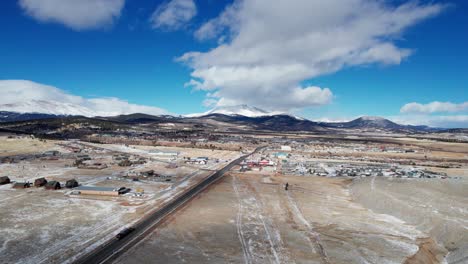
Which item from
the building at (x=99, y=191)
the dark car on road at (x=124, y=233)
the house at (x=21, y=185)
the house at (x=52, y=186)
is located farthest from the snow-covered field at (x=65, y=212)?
the building at (x=99, y=191)

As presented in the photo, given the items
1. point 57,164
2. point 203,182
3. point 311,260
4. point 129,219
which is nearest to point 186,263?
point 311,260

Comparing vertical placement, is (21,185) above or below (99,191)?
above

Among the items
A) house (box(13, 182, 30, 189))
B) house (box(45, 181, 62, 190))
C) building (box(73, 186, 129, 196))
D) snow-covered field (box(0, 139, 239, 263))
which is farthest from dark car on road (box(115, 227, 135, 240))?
house (box(13, 182, 30, 189))

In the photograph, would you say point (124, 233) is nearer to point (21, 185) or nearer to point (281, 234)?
point (281, 234)

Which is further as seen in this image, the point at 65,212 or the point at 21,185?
the point at 21,185

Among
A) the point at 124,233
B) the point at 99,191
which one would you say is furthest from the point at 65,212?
the point at 124,233

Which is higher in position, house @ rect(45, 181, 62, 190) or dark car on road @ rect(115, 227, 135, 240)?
house @ rect(45, 181, 62, 190)

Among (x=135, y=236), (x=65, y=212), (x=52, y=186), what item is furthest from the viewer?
(x=52, y=186)

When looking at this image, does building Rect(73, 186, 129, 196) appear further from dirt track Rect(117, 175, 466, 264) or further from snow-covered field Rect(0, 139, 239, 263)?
dirt track Rect(117, 175, 466, 264)

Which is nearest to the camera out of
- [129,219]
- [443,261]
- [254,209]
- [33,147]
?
[443,261]

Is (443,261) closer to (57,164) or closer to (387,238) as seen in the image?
(387,238)

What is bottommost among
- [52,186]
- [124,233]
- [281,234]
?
[281,234]
